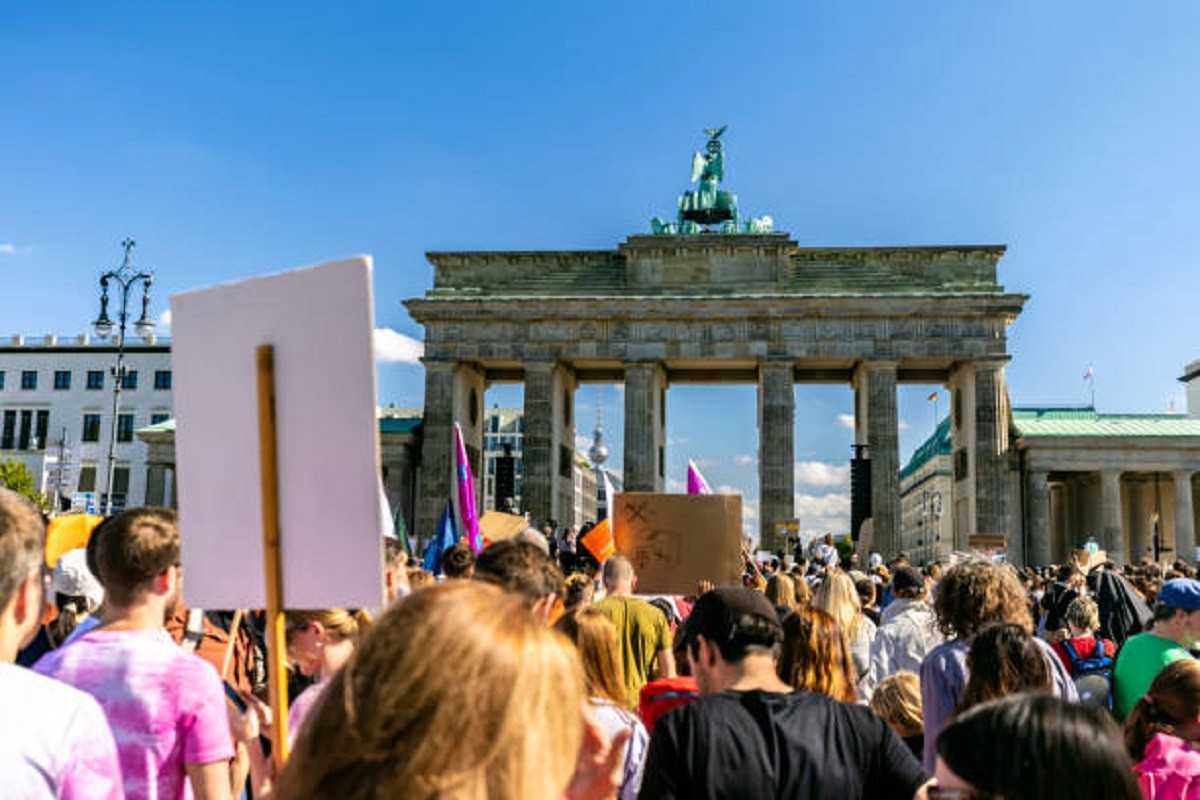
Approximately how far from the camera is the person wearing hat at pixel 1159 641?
20.0 ft

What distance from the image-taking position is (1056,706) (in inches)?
88.9

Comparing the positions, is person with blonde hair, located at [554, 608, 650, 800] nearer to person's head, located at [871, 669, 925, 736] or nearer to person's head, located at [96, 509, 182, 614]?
person's head, located at [96, 509, 182, 614]

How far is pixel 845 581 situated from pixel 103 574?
5317 mm

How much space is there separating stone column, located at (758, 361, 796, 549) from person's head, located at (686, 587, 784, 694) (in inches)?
1880

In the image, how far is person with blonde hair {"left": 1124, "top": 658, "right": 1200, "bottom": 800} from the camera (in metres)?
4.05

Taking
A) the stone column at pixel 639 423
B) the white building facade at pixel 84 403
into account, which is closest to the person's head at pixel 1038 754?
the stone column at pixel 639 423

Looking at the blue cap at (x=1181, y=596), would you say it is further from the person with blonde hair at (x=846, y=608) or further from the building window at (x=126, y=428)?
the building window at (x=126, y=428)

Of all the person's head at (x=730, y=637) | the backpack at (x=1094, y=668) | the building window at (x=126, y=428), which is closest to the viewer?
the person's head at (x=730, y=637)

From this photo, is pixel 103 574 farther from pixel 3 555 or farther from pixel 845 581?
pixel 845 581

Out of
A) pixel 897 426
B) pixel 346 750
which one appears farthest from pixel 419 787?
pixel 897 426

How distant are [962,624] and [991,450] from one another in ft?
157

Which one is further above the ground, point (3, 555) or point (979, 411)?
point (979, 411)

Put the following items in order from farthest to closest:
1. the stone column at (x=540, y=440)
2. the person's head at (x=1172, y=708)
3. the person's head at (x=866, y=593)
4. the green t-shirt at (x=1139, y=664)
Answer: the stone column at (x=540, y=440) → the person's head at (x=866, y=593) → the green t-shirt at (x=1139, y=664) → the person's head at (x=1172, y=708)

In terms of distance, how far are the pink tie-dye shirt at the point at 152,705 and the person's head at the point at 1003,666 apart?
294 cm
